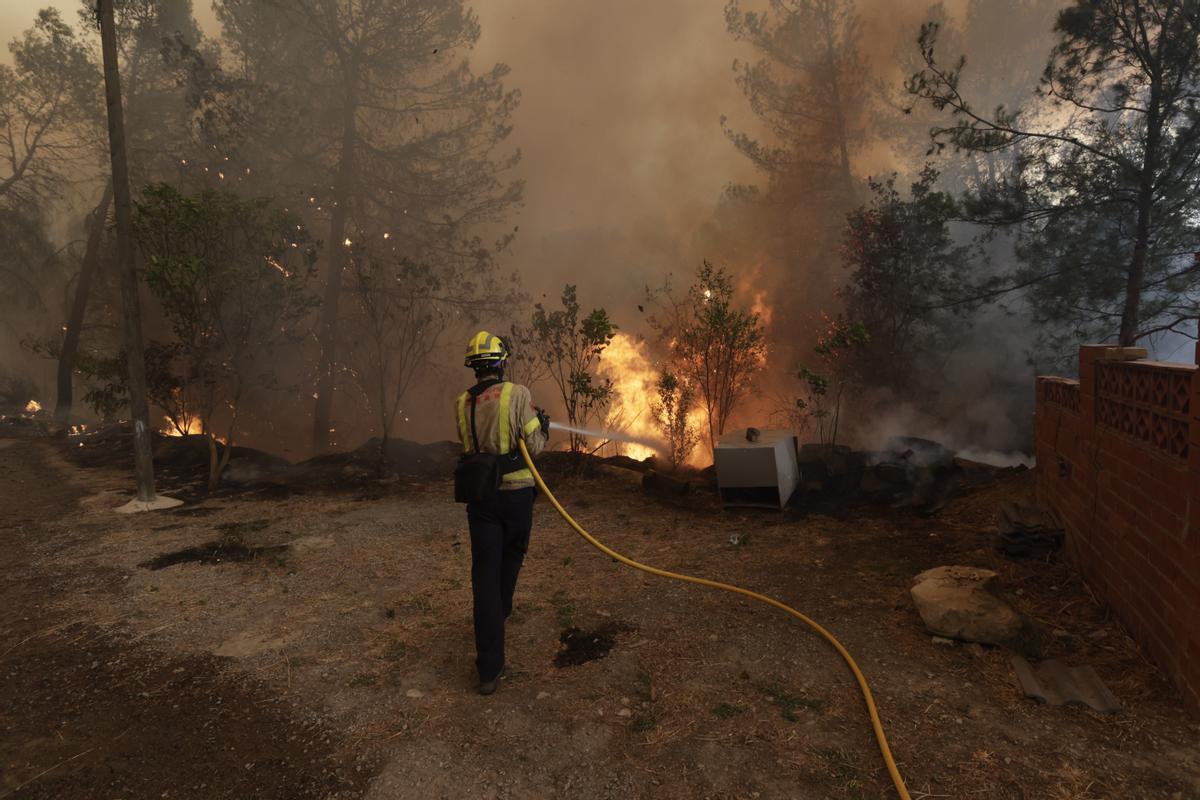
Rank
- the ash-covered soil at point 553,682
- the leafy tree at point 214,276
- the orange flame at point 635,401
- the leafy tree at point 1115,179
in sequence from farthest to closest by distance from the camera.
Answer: the orange flame at point 635,401 < the leafy tree at point 214,276 < the leafy tree at point 1115,179 < the ash-covered soil at point 553,682

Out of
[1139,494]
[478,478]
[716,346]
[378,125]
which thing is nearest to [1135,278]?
[716,346]

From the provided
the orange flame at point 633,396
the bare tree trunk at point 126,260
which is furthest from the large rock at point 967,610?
the bare tree trunk at point 126,260

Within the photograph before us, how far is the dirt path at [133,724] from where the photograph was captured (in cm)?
297

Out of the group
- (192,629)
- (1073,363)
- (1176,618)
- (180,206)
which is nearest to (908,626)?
(1176,618)

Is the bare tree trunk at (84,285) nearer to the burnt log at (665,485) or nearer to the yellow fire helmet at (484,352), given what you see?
the burnt log at (665,485)

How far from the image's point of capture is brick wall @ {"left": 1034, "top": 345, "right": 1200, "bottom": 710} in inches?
130

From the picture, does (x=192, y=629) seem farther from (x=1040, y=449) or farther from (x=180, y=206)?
(x=1040, y=449)

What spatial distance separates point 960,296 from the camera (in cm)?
1203

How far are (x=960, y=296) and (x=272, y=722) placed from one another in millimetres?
13026

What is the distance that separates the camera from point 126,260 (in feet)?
27.8

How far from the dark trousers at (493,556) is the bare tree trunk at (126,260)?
22.9 ft

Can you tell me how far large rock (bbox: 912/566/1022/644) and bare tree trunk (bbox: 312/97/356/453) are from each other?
14.0 metres

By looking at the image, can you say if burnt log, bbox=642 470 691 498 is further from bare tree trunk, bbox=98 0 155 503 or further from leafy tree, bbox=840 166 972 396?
bare tree trunk, bbox=98 0 155 503

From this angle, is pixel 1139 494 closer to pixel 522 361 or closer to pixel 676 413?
pixel 676 413
